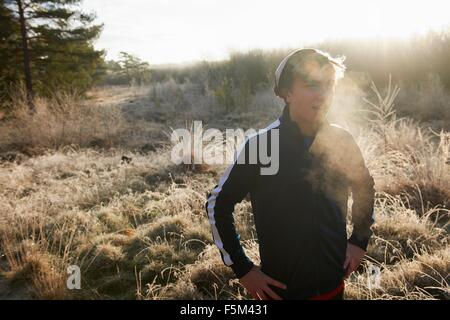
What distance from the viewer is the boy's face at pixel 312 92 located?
1638mm

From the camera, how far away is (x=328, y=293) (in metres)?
1.75

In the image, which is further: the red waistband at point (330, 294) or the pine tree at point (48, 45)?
the pine tree at point (48, 45)

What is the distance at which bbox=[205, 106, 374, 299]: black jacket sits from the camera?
5.52 feet

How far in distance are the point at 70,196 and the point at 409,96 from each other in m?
10.5

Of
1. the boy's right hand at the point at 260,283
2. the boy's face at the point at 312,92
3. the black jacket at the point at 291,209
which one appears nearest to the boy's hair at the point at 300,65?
the boy's face at the point at 312,92

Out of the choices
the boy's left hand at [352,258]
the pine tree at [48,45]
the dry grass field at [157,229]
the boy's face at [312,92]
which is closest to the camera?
the boy's face at [312,92]

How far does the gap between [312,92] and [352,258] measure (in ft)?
3.05

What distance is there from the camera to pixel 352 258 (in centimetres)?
194

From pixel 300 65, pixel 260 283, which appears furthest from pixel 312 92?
pixel 260 283

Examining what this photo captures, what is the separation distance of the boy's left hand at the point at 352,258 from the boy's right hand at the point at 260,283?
0.44m

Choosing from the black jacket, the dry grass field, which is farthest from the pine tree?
the black jacket

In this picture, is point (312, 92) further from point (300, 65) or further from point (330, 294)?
point (330, 294)

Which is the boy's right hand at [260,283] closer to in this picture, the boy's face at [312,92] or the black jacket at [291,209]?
the black jacket at [291,209]
